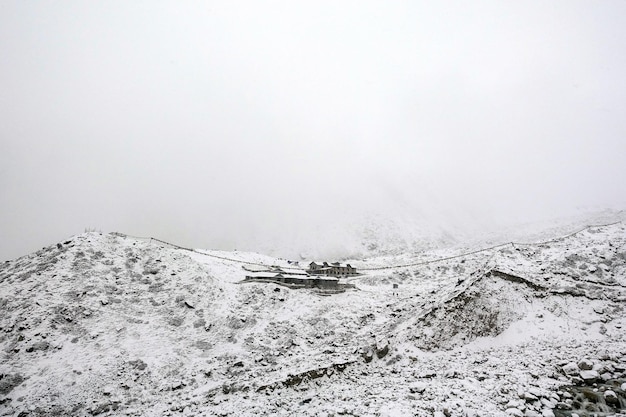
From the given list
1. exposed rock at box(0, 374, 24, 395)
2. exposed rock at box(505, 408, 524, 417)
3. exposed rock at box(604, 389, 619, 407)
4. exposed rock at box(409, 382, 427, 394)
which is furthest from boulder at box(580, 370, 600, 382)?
exposed rock at box(0, 374, 24, 395)

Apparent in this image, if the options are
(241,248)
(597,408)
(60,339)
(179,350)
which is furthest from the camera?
(241,248)

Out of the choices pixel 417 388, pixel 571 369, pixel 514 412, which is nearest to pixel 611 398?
pixel 571 369

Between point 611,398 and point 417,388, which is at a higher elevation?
point 611,398

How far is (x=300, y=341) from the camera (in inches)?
1055

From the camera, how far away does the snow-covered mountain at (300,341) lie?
14898 millimetres

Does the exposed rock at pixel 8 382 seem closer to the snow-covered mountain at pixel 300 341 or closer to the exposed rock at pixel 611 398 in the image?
the snow-covered mountain at pixel 300 341

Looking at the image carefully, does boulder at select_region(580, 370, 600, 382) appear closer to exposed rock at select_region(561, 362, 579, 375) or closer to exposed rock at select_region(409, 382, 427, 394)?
Answer: exposed rock at select_region(561, 362, 579, 375)

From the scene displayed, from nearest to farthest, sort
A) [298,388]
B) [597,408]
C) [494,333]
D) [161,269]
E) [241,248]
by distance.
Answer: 1. [597,408]
2. [298,388]
3. [494,333]
4. [161,269]
5. [241,248]

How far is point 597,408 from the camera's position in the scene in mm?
12234

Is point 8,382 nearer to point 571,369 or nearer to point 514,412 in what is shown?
point 514,412

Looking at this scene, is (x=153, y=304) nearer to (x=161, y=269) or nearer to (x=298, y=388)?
(x=161, y=269)

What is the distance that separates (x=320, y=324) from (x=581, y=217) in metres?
110

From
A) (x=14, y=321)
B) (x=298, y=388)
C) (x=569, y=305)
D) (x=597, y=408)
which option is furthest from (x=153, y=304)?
(x=569, y=305)

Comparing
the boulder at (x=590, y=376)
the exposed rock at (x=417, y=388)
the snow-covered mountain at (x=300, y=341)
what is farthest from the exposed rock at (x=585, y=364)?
the exposed rock at (x=417, y=388)
